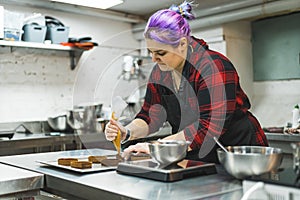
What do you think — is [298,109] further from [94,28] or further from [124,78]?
[94,28]

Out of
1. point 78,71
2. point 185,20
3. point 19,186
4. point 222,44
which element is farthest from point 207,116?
point 78,71

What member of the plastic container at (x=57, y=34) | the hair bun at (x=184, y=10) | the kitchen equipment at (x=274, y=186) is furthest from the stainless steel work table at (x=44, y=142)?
the kitchen equipment at (x=274, y=186)

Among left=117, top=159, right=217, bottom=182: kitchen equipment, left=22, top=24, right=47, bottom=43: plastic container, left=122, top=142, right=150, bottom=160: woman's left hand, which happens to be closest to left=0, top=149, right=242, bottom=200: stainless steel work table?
left=117, top=159, right=217, bottom=182: kitchen equipment

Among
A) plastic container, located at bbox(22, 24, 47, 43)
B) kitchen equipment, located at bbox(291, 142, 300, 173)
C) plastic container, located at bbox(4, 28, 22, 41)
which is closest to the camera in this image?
kitchen equipment, located at bbox(291, 142, 300, 173)

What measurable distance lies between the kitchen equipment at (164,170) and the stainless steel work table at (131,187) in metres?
0.02

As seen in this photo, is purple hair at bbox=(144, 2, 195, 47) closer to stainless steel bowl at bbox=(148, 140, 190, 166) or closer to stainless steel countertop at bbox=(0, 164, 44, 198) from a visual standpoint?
stainless steel bowl at bbox=(148, 140, 190, 166)

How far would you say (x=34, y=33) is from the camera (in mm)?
3770

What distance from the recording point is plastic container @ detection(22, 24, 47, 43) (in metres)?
3.76

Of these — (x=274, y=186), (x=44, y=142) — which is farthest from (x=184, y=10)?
(x=44, y=142)

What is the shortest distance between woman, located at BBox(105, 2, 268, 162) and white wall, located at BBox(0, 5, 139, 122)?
2.27m

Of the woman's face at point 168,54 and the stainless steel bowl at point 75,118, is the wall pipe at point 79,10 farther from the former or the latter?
the woman's face at point 168,54

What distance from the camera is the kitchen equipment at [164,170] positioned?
1.41 metres

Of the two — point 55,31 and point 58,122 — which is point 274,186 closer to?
point 58,122

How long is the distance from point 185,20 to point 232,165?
32.5 inches
